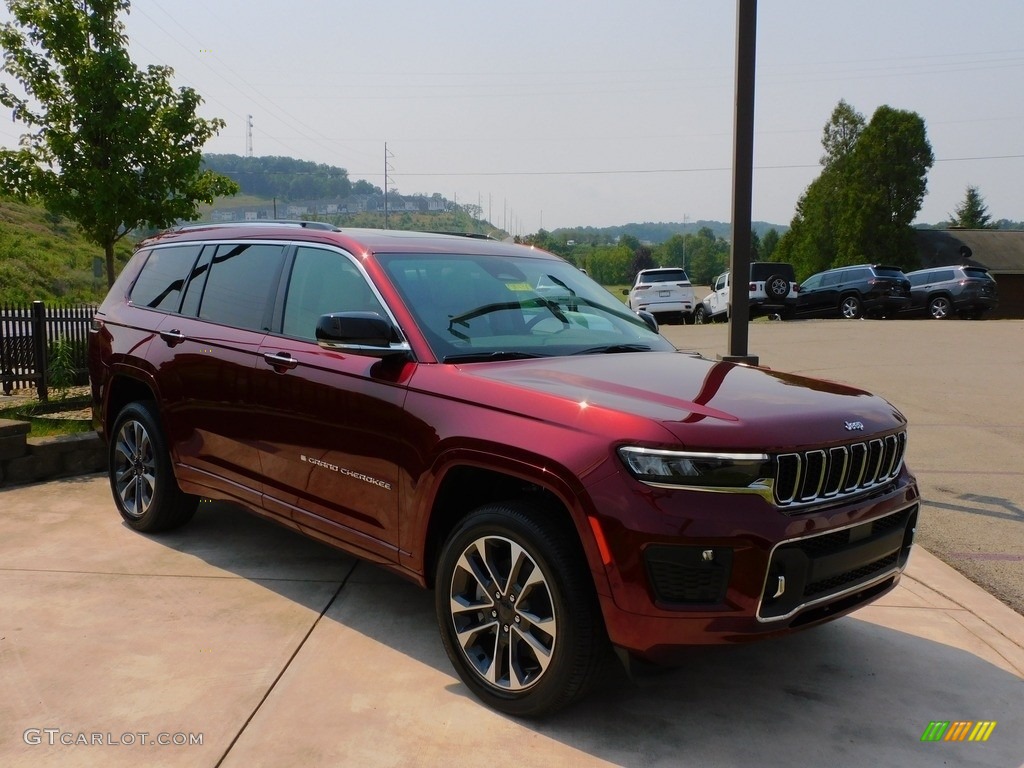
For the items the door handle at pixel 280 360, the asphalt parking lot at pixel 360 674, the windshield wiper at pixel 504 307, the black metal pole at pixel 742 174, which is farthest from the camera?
the black metal pole at pixel 742 174

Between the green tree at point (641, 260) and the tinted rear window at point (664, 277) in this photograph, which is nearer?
the tinted rear window at point (664, 277)

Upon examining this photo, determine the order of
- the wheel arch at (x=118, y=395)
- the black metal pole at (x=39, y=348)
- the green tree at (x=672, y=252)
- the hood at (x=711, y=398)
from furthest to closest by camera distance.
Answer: the green tree at (x=672, y=252), the black metal pole at (x=39, y=348), the wheel arch at (x=118, y=395), the hood at (x=711, y=398)

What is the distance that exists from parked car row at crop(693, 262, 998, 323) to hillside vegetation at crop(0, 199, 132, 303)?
23.1 metres

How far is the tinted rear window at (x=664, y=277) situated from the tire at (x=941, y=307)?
7761 mm

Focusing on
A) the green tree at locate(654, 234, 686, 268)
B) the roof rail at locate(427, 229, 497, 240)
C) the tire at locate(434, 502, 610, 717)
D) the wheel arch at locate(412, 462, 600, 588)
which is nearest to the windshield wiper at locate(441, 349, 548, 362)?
the wheel arch at locate(412, 462, 600, 588)

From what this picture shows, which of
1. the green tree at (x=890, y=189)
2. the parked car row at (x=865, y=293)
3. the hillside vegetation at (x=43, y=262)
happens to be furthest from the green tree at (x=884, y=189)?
the hillside vegetation at (x=43, y=262)

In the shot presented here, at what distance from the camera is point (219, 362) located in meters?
4.88

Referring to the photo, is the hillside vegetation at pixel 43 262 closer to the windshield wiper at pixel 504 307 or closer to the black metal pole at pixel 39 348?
the black metal pole at pixel 39 348

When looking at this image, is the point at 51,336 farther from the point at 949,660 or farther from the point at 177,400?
the point at 949,660

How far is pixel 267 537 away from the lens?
18.9 feet

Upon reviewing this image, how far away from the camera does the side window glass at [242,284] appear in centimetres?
479

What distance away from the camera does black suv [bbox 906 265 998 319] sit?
27.4 m

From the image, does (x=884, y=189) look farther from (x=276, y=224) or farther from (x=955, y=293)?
(x=276, y=224)

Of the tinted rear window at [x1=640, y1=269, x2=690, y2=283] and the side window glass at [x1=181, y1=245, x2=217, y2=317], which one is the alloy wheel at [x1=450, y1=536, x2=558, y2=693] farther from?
the tinted rear window at [x1=640, y1=269, x2=690, y2=283]
